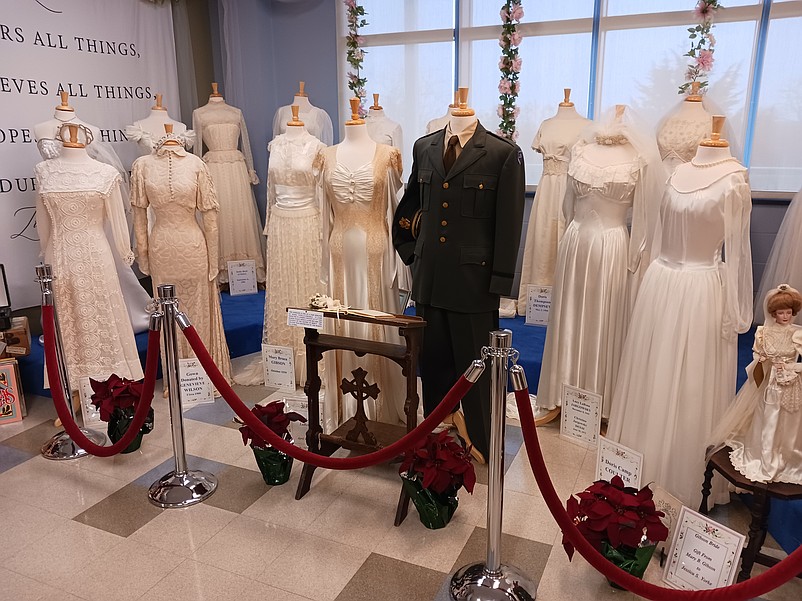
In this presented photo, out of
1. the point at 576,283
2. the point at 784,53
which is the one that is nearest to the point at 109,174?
the point at 576,283

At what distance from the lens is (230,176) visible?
545 centimetres

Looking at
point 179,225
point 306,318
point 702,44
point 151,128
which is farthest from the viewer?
point 151,128

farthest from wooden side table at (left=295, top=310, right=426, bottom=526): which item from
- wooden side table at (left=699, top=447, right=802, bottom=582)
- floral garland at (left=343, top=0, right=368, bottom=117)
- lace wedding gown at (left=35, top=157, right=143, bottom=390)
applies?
floral garland at (left=343, top=0, right=368, bottom=117)

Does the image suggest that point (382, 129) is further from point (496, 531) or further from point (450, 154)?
A: point (496, 531)

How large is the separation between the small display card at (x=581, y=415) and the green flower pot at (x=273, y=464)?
4.54 ft

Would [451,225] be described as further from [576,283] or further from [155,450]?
[155,450]

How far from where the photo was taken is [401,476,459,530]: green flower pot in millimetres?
2539

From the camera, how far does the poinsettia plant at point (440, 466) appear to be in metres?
2.47

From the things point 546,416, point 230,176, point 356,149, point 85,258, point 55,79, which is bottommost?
point 546,416

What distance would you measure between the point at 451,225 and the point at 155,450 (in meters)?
1.96

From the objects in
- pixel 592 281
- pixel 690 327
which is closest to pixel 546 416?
pixel 592 281

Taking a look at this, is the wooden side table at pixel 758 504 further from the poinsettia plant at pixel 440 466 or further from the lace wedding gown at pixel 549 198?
the lace wedding gown at pixel 549 198

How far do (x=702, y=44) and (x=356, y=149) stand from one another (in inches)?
123

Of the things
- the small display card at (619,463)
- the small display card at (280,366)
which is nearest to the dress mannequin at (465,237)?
the small display card at (619,463)
